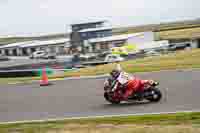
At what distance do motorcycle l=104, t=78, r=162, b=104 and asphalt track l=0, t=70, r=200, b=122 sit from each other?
21 cm

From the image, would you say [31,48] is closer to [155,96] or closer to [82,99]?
[82,99]

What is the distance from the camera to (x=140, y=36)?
72.3m

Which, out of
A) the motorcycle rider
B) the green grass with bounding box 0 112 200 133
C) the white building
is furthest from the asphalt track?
the white building

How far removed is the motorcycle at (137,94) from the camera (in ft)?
39.2

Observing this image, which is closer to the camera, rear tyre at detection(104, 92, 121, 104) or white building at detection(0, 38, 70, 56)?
rear tyre at detection(104, 92, 121, 104)

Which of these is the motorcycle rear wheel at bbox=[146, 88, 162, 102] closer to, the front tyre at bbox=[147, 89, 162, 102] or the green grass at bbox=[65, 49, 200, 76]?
the front tyre at bbox=[147, 89, 162, 102]

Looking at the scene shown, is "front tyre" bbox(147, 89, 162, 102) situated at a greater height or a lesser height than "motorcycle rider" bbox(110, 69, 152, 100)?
lesser

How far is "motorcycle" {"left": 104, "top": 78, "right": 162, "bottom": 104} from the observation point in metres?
12.0

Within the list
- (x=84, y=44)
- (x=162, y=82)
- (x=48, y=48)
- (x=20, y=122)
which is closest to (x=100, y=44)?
(x=84, y=44)

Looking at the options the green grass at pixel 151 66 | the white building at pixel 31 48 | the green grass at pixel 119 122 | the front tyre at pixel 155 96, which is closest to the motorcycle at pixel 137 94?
the front tyre at pixel 155 96

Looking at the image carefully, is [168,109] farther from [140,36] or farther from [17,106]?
[140,36]

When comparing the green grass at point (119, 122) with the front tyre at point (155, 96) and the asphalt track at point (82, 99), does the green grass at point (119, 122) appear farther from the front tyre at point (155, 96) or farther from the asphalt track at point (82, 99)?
Result: the front tyre at point (155, 96)

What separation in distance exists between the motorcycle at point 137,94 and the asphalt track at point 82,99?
0.68 ft

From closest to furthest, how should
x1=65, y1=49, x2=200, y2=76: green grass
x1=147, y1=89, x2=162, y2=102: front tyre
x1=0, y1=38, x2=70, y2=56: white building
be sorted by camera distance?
x1=147, y1=89, x2=162, y2=102: front tyre
x1=65, y1=49, x2=200, y2=76: green grass
x1=0, y1=38, x2=70, y2=56: white building
